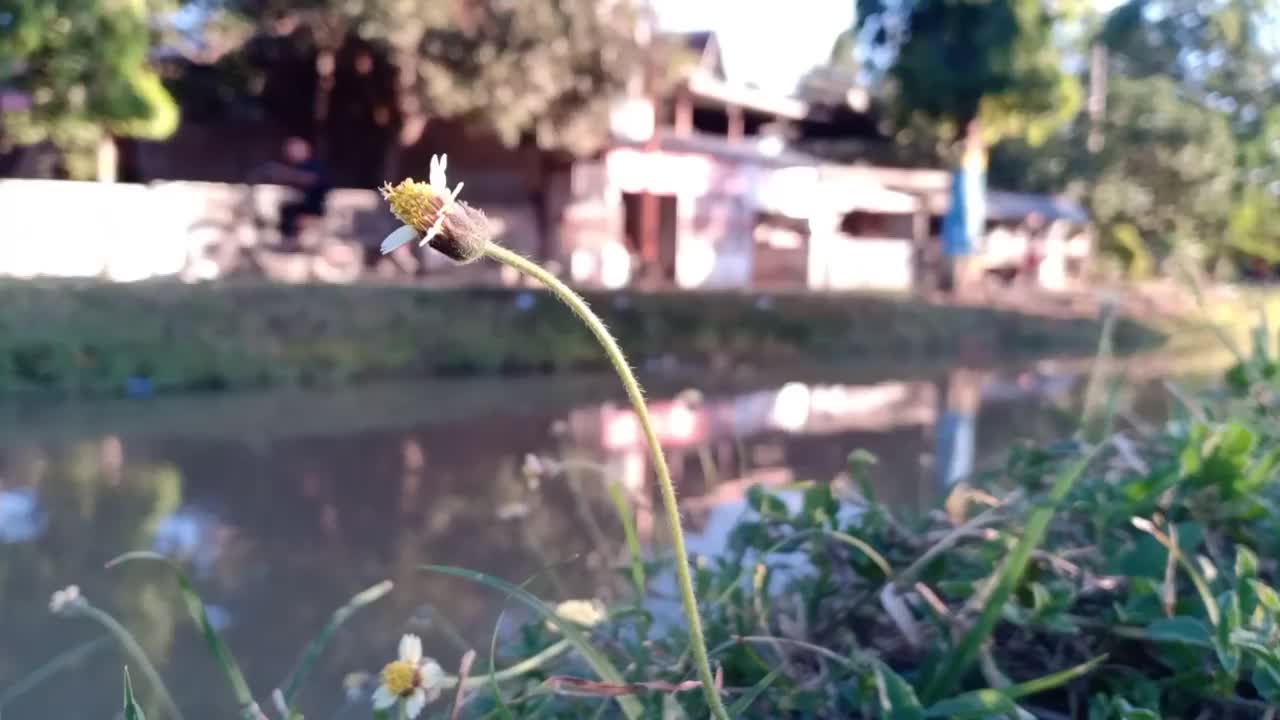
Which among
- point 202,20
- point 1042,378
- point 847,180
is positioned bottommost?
point 1042,378

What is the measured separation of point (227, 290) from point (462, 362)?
1945 mm

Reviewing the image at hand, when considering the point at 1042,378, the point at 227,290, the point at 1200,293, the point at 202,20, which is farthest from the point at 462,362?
the point at 202,20

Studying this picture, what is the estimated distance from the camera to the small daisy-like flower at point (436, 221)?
0.79m

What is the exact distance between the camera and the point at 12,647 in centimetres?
267

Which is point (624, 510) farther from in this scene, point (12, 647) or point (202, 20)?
point (202, 20)

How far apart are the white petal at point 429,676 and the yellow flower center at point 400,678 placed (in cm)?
1

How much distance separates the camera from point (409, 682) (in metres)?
1.11

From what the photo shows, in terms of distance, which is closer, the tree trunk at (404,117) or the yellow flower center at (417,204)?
the yellow flower center at (417,204)

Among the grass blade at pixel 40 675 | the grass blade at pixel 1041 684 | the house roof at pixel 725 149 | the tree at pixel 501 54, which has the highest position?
the tree at pixel 501 54

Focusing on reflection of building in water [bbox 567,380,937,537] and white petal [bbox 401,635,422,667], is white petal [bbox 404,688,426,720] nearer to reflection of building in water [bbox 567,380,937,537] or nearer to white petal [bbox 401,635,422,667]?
white petal [bbox 401,635,422,667]

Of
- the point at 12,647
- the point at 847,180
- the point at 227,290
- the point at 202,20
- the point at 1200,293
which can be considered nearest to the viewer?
the point at 1200,293

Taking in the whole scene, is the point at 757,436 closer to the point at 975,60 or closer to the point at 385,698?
the point at 385,698

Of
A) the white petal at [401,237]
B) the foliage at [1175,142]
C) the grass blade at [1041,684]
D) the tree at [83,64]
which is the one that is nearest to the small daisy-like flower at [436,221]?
the white petal at [401,237]

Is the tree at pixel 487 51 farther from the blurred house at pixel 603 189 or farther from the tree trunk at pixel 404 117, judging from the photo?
the blurred house at pixel 603 189
